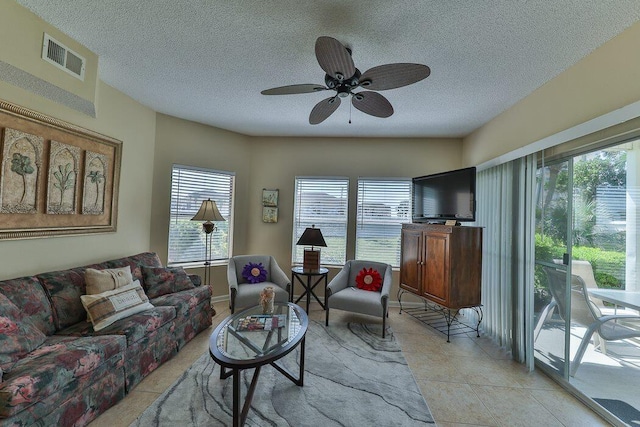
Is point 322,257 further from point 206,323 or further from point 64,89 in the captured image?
point 64,89

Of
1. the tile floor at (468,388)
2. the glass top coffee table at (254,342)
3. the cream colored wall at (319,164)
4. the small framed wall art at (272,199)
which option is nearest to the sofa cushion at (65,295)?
the tile floor at (468,388)

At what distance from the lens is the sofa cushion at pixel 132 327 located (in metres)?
2.03

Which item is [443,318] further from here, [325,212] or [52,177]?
[52,177]

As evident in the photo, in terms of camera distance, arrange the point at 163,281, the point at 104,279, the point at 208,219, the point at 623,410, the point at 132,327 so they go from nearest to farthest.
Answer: the point at 623,410, the point at 132,327, the point at 104,279, the point at 163,281, the point at 208,219

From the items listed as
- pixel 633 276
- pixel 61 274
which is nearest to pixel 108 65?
pixel 61 274

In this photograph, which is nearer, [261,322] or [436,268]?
[261,322]

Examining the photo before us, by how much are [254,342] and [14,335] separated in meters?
1.44

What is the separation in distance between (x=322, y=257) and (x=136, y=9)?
3587mm

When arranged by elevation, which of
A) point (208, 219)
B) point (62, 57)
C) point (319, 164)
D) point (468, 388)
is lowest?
point (468, 388)

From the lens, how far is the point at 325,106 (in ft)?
7.52

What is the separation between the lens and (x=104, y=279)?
2.36m

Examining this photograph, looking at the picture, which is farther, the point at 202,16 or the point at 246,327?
the point at 246,327

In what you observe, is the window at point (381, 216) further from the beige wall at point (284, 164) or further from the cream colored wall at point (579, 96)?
the cream colored wall at point (579, 96)

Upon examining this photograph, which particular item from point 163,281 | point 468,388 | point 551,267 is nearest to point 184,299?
point 163,281
